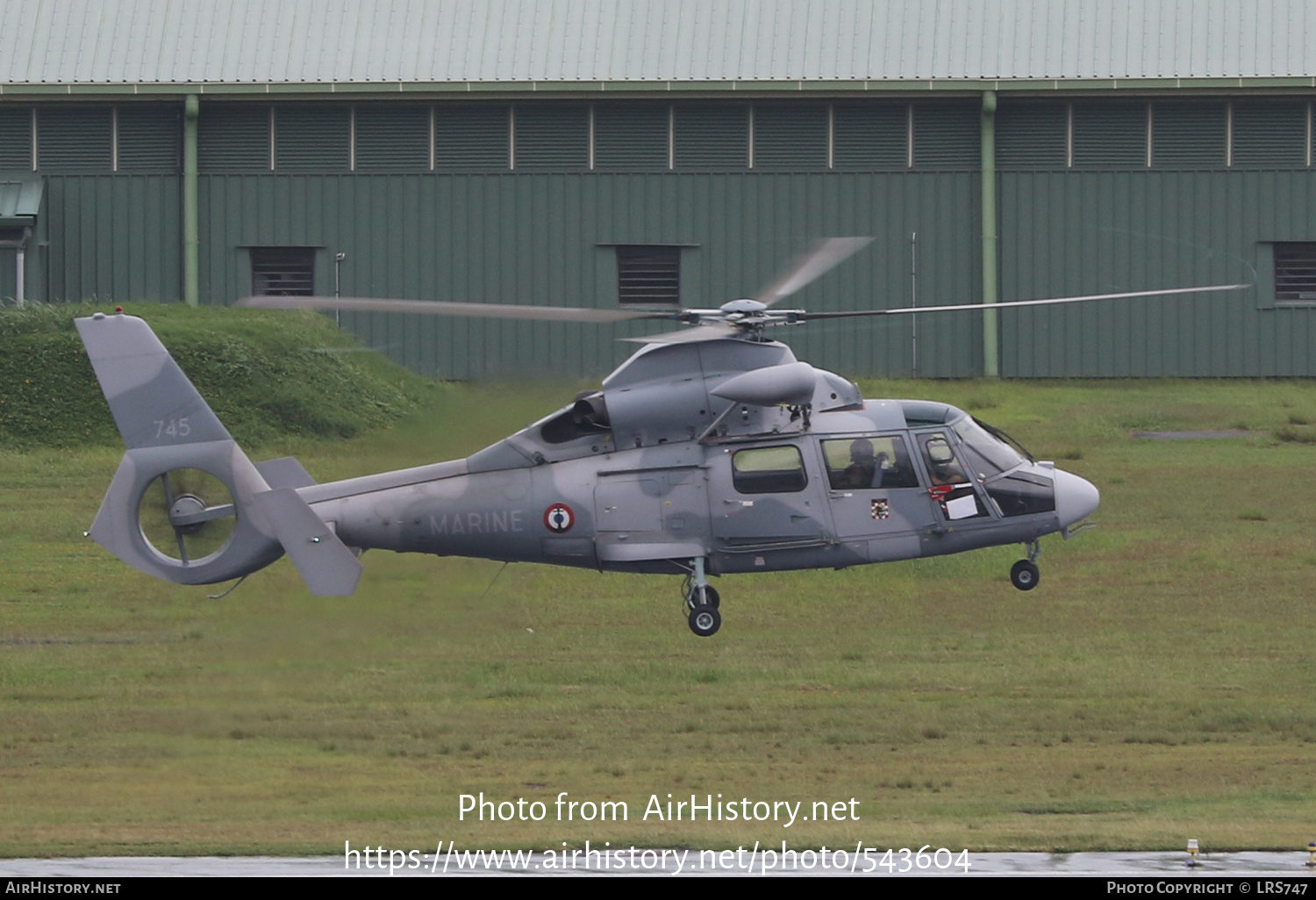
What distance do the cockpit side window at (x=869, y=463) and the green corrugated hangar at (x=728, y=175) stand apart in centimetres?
2185

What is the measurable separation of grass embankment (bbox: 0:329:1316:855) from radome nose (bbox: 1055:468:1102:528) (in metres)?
4.12

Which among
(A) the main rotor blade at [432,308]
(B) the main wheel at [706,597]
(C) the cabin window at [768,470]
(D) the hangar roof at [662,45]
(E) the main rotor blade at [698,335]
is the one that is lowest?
(B) the main wheel at [706,597]

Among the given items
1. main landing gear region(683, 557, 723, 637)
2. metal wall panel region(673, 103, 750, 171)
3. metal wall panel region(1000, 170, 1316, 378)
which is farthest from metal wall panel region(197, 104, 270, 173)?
main landing gear region(683, 557, 723, 637)

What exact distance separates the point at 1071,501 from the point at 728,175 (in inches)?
899

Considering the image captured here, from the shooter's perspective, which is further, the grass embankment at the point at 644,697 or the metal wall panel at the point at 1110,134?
the metal wall panel at the point at 1110,134

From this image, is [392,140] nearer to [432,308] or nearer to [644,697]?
[644,697]

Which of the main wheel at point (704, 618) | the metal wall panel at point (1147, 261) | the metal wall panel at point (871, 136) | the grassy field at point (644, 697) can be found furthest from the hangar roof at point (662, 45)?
the main wheel at point (704, 618)

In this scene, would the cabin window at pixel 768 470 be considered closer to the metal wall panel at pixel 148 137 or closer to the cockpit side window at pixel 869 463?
the cockpit side window at pixel 869 463

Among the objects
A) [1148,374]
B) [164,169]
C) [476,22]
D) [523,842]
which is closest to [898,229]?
[1148,374]

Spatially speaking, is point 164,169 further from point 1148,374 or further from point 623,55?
point 1148,374

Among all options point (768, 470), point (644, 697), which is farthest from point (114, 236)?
point (768, 470)

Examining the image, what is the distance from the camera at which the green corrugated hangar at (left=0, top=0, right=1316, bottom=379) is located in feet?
143

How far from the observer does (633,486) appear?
2139 centimetres

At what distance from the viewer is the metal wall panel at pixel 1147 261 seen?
143 ft
